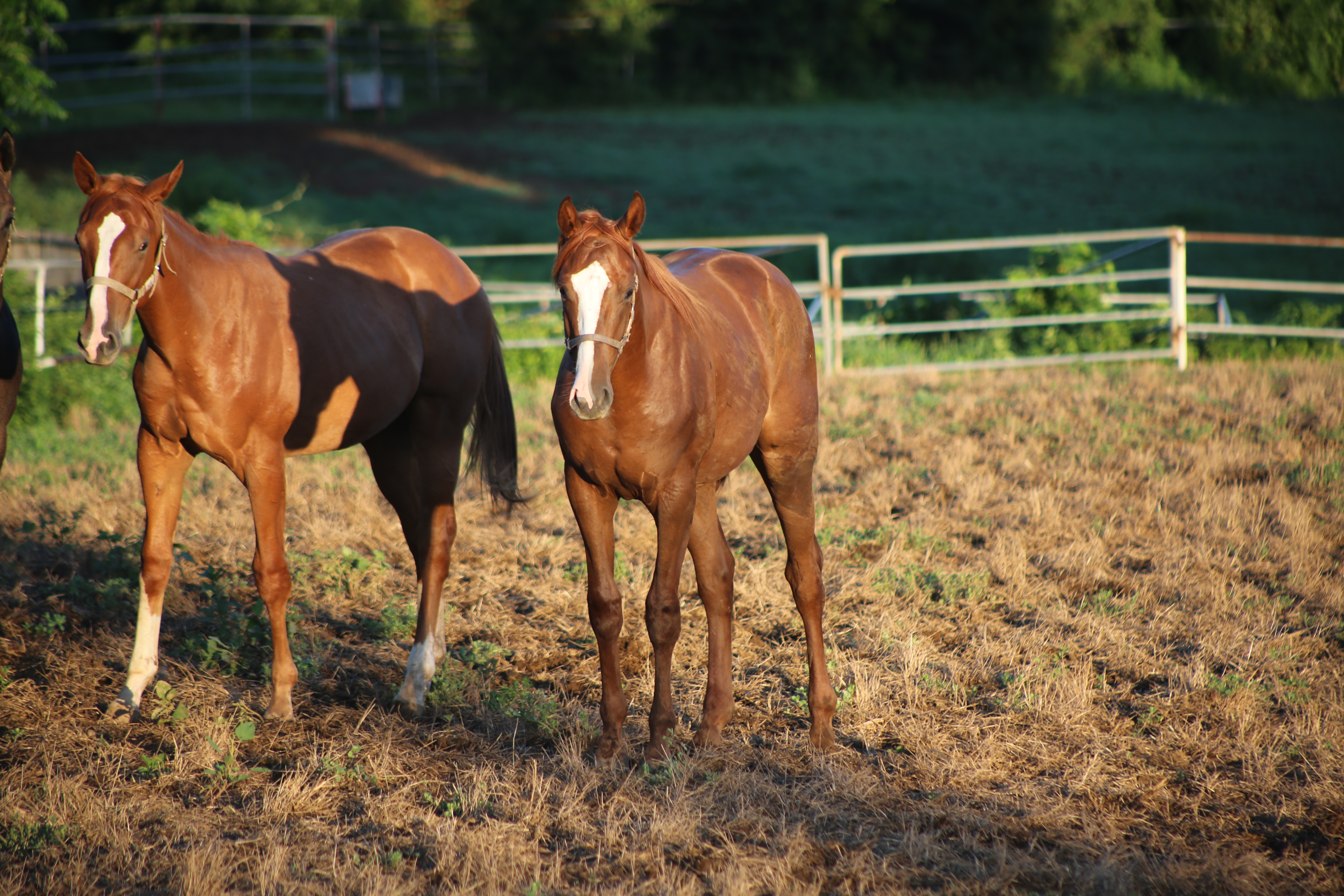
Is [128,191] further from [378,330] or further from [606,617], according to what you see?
[606,617]

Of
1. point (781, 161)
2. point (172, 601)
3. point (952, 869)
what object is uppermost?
point (781, 161)

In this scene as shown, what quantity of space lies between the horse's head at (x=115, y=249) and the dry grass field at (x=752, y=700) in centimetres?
131

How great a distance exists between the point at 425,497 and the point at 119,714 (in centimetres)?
142

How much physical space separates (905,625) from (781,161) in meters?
21.1

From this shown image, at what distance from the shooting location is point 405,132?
24562 mm

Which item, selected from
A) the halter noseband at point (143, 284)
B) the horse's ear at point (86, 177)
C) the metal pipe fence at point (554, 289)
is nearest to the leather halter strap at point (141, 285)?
the halter noseband at point (143, 284)

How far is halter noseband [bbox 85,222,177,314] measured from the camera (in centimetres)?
314

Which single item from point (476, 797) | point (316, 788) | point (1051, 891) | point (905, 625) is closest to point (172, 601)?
point (316, 788)

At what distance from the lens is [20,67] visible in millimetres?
6816

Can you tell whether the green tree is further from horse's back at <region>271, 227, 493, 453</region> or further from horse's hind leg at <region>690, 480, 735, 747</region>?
horse's hind leg at <region>690, 480, 735, 747</region>

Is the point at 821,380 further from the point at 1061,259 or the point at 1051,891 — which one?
the point at 1051,891

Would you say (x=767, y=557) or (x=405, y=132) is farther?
A: (x=405, y=132)

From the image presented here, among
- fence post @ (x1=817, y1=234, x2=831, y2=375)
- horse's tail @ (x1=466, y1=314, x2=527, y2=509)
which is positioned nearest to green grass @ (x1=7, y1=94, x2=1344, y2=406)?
fence post @ (x1=817, y1=234, x2=831, y2=375)

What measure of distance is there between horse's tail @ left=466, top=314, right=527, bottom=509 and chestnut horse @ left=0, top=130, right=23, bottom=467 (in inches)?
73.1
